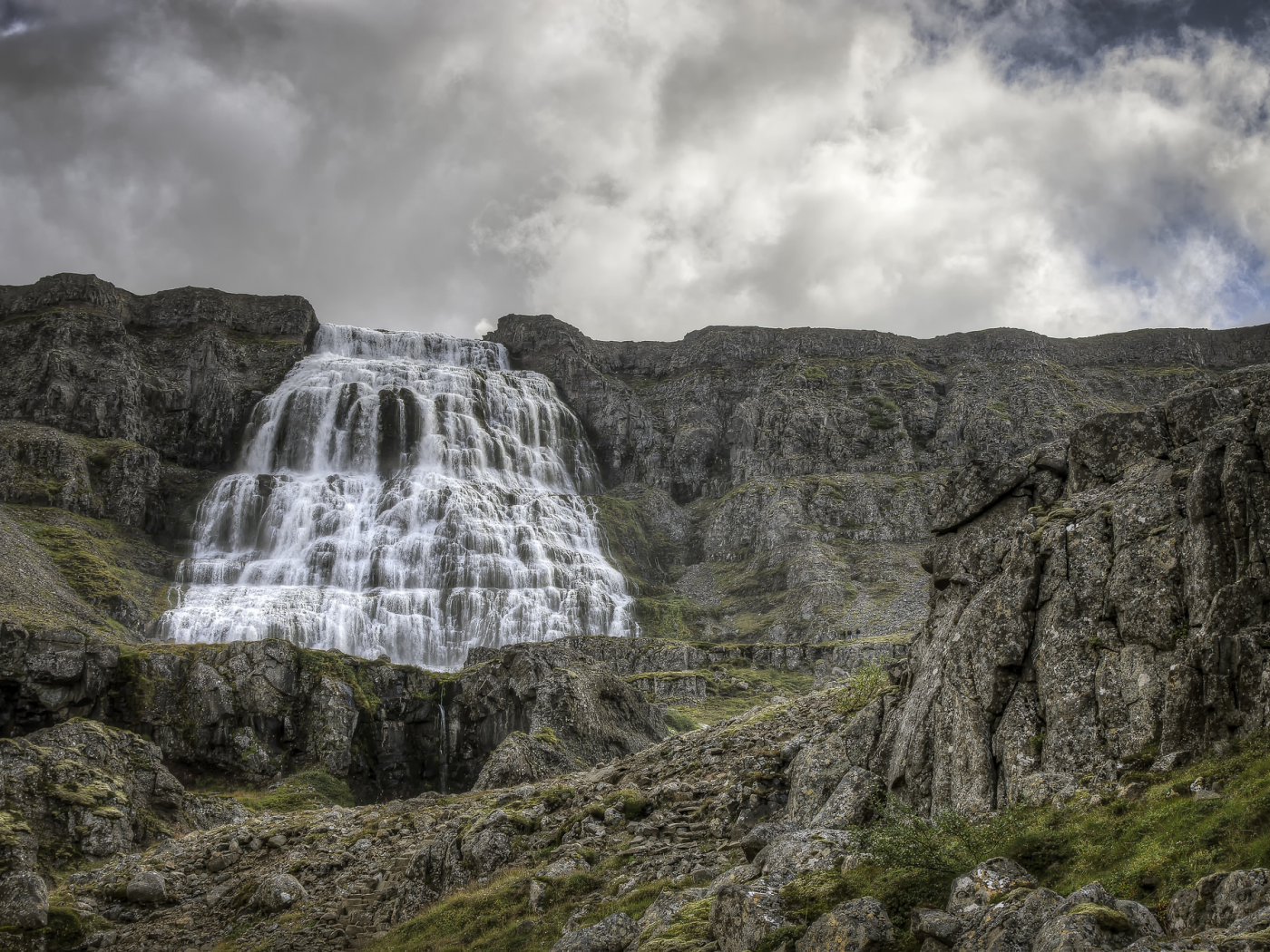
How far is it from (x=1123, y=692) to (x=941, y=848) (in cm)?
618

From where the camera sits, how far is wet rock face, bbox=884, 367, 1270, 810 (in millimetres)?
15887

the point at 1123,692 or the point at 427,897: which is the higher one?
the point at 1123,692

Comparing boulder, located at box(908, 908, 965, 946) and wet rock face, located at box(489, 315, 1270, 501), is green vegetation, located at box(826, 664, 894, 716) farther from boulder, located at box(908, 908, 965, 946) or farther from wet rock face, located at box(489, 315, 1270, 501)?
wet rock face, located at box(489, 315, 1270, 501)

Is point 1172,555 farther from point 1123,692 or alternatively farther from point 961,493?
point 961,493

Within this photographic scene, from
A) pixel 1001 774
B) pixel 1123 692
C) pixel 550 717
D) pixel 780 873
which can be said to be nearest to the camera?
pixel 780 873

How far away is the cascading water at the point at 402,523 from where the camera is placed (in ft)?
284

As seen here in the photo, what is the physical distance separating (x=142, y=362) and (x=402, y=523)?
58519mm

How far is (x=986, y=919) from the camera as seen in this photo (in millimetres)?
11086

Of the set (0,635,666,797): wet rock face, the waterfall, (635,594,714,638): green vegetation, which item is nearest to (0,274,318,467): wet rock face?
(635,594,714,638): green vegetation

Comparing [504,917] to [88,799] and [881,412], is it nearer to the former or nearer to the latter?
[88,799]

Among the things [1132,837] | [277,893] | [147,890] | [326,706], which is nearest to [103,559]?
[326,706]

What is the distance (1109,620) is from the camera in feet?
60.6

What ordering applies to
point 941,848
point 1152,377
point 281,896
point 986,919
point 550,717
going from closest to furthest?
point 986,919 < point 941,848 < point 281,896 < point 550,717 < point 1152,377

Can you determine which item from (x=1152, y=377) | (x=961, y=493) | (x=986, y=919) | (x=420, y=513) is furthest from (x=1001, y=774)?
(x=1152, y=377)
